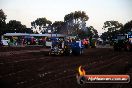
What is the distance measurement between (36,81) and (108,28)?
10833 cm

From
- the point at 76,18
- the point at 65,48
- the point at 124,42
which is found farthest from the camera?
the point at 76,18

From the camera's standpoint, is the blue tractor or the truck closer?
the blue tractor

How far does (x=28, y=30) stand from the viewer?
115m

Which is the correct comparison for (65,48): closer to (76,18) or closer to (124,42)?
(124,42)

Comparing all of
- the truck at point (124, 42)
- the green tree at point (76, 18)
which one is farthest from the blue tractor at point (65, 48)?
the green tree at point (76, 18)

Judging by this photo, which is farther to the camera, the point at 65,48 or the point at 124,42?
the point at 124,42

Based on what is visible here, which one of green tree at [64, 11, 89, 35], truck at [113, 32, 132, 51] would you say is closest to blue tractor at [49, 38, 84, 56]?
truck at [113, 32, 132, 51]

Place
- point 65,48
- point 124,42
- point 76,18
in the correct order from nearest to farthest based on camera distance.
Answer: point 65,48 → point 124,42 → point 76,18

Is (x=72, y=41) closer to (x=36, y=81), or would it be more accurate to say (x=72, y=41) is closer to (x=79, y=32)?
(x=36, y=81)

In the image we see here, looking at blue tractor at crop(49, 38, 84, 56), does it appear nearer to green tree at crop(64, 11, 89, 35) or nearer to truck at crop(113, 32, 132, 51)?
truck at crop(113, 32, 132, 51)

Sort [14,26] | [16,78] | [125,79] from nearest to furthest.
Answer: [125,79]
[16,78]
[14,26]

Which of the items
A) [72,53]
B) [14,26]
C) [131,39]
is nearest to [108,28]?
[14,26]

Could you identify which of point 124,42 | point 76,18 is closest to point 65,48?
point 124,42

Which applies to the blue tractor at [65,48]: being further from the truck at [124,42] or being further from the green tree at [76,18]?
the green tree at [76,18]
